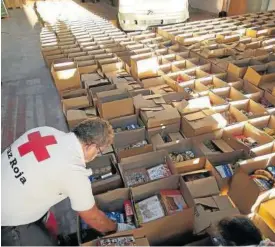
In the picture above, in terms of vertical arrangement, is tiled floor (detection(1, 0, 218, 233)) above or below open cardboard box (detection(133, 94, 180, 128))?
below

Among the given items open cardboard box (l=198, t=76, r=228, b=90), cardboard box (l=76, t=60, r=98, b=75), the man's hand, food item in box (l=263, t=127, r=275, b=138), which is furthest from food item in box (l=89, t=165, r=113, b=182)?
cardboard box (l=76, t=60, r=98, b=75)

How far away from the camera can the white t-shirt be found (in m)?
1.51

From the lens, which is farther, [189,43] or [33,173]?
[189,43]

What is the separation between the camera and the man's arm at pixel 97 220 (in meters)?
1.63

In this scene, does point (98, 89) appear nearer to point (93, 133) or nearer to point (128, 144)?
point (128, 144)

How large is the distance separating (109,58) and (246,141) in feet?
8.42

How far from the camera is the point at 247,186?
6.99 feet

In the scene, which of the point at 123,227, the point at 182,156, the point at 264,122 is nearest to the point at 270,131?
the point at 264,122

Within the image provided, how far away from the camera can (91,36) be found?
5.64m

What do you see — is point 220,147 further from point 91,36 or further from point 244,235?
point 91,36

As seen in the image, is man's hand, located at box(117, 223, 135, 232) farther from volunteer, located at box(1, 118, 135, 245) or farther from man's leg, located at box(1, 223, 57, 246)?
man's leg, located at box(1, 223, 57, 246)

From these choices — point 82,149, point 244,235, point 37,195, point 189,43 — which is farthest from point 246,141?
point 189,43

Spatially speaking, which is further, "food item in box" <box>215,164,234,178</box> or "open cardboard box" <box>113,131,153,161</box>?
"open cardboard box" <box>113,131,153,161</box>

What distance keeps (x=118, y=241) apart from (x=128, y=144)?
1.26 meters
